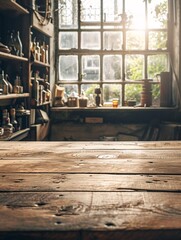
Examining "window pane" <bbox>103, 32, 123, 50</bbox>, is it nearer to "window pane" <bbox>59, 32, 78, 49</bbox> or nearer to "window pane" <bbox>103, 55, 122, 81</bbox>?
"window pane" <bbox>103, 55, 122, 81</bbox>

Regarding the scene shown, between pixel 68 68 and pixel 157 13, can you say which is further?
pixel 68 68

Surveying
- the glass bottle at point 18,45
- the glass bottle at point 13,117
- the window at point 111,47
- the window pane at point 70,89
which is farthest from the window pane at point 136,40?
the glass bottle at point 13,117

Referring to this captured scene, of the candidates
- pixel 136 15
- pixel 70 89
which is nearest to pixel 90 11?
pixel 136 15

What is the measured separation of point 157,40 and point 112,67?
0.69 metres

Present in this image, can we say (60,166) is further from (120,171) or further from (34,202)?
(34,202)

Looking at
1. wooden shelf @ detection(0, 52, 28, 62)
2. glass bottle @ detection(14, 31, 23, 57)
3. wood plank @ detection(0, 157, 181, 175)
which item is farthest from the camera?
glass bottle @ detection(14, 31, 23, 57)

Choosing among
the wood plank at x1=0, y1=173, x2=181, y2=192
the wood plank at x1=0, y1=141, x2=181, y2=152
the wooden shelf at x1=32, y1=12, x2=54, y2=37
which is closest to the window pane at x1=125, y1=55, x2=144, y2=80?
the wooden shelf at x1=32, y1=12, x2=54, y2=37

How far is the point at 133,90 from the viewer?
5.53 metres

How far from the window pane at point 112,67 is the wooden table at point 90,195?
398 centimetres

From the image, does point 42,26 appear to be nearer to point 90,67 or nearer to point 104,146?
point 90,67

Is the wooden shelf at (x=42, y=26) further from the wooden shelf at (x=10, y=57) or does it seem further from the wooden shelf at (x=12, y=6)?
the wooden shelf at (x=10, y=57)

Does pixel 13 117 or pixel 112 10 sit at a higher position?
pixel 112 10

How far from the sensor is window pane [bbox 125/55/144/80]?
552 centimetres

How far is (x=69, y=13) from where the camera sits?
5.46 meters
